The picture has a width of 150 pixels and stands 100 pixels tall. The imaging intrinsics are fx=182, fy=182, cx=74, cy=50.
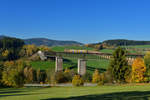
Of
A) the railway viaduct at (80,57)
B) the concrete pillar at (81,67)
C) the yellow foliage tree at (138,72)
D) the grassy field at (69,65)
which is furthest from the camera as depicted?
the grassy field at (69,65)

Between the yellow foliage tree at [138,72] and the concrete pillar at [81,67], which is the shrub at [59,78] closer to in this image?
the concrete pillar at [81,67]

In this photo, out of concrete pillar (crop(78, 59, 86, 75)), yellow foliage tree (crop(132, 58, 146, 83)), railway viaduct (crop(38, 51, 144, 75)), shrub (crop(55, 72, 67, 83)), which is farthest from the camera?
railway viaduct (crop(38, 51, 144, 75))

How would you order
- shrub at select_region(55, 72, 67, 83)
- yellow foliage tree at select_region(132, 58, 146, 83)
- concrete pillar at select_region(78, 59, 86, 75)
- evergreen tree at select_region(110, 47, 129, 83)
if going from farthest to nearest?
concrete pillar at select_region(78, 59, 86, 75)
shrub at select_region(55, 72, 67, 83)
yellow foliage tree at select_region(132, 58, 146, 83)
evergreen tree at select_region(110, 47, 129, 83)

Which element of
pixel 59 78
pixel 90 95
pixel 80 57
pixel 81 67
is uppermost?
pixel 80 57

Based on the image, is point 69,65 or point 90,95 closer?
point 90,95

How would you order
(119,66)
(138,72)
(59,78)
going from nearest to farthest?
1. (119,66)
2. (138,72)
3. (59,78)

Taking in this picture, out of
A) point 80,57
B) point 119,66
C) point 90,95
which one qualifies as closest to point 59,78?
point 119,66

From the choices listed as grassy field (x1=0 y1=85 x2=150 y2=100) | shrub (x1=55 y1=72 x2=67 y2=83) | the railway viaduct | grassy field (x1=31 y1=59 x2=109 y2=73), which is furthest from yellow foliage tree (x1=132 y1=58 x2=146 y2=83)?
grassy field (x1=31 y1=59 x2=109 y2=73)

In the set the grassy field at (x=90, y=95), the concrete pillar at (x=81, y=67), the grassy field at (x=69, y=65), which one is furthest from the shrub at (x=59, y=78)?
the grassy field at (x=90, y=95)

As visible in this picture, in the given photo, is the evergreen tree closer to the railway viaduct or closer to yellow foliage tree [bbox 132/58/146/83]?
yellow foliage tree [bbox 132/58/146/83]

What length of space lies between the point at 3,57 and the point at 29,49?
1887 centimetres

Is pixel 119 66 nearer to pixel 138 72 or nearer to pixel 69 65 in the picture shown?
pixel 138 72

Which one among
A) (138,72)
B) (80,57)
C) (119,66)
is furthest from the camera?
(80,57)

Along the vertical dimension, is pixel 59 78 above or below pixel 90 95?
below
